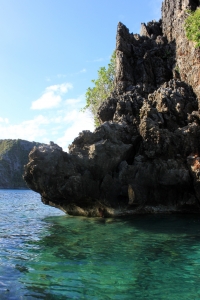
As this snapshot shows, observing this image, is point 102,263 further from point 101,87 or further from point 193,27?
point 101,87

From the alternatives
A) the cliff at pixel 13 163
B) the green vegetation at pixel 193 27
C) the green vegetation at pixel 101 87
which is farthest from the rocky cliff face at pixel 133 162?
the cliff at pixel 13 163

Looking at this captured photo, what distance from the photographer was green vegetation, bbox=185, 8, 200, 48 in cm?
2644

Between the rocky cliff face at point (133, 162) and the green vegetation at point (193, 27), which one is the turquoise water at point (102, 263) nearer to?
the rocky cliff face at point (133, 162)

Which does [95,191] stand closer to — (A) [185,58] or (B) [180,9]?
(A) [185,58]

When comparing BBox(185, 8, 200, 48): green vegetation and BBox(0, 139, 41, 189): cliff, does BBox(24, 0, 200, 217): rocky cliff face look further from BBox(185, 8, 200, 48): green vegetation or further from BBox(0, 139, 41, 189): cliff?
BBox(0, 139, 41, 189): cliff

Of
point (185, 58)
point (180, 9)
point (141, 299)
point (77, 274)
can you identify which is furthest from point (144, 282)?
point (180, 9)

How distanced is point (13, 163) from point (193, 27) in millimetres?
171022

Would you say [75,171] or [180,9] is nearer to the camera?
[75,171]

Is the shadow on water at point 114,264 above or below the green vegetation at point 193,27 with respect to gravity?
below

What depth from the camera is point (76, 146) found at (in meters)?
22.9

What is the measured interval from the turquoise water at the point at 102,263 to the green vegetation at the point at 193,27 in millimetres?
17878

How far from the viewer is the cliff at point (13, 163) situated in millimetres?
177500

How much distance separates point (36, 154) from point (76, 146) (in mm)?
3497

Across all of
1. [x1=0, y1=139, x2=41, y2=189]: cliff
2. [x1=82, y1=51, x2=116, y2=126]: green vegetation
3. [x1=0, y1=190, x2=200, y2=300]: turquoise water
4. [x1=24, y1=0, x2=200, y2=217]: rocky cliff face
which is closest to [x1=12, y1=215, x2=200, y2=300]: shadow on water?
[x1=0, y1=190, x2=200, y2=300]: turquoise water
